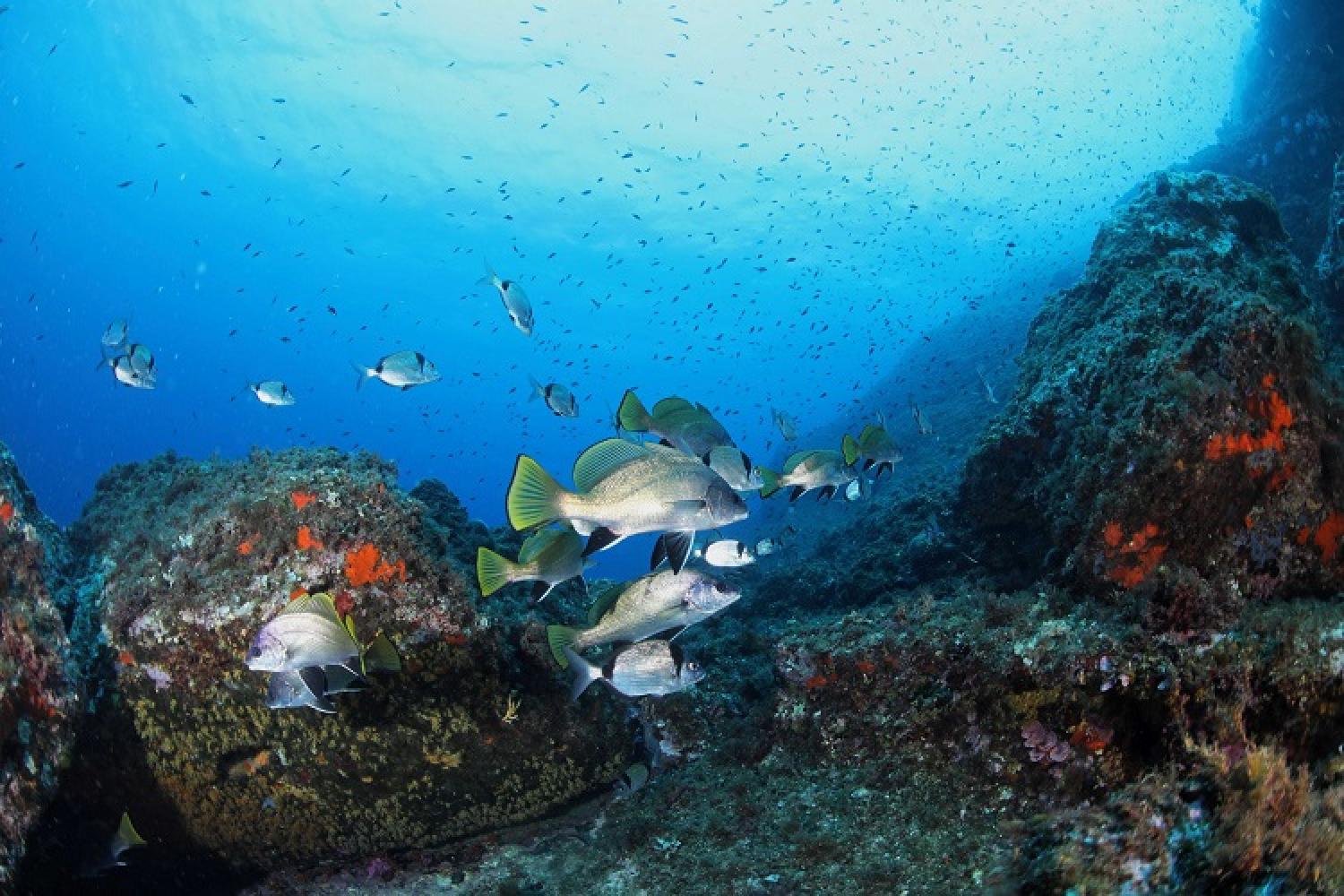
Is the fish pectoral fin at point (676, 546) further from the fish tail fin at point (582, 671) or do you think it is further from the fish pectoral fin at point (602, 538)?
the fish tail fin at point (582, 671)

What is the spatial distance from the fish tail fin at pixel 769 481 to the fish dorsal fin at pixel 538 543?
1.77 m

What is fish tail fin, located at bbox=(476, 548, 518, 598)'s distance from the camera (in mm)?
4270

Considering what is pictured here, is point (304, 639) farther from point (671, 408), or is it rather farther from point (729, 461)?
point (729, 461)

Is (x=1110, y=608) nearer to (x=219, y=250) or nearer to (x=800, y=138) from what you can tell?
(x=800, y=138)

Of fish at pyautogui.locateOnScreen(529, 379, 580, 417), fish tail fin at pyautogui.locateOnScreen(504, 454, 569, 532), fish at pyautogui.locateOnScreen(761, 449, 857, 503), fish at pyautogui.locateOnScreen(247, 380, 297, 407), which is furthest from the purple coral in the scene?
fish at pyautogui.locateOnScreen(247, 380, 297, 407)

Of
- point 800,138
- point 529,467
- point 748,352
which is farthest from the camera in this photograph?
point 748,352

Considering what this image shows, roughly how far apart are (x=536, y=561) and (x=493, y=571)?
0.29 m

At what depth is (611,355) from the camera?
11575cm

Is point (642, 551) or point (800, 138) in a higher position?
point (800, 138)

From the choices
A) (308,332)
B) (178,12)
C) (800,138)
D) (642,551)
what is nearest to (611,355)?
(642,551)

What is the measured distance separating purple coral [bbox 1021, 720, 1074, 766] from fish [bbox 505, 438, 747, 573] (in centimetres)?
255

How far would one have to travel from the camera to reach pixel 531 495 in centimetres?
322

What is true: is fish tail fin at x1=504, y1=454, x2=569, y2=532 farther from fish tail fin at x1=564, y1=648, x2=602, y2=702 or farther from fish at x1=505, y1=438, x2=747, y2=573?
fish tail fin at x1=564, y1=648, x2=602, y2=702

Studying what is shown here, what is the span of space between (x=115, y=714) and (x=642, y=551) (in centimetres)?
7574
